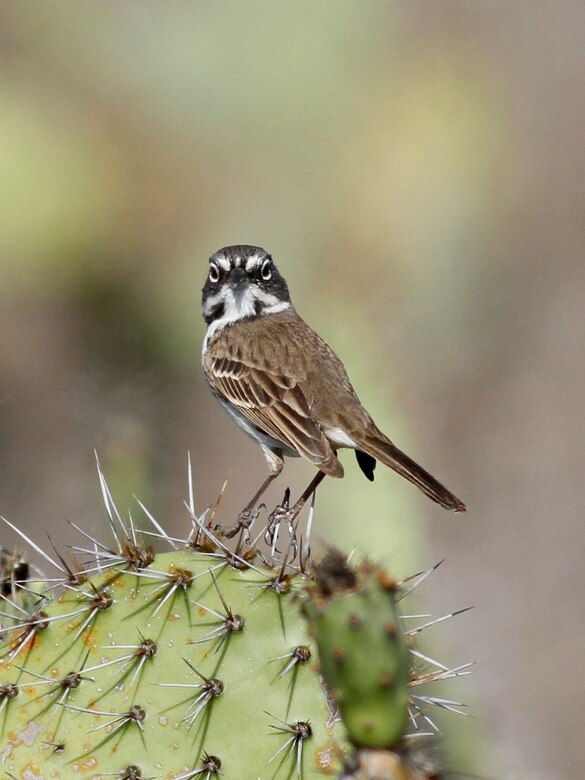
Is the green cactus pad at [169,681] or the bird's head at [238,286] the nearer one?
the green cactus pad at [169,681]

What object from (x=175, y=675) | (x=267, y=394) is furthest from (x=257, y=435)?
(x=175, y=675)

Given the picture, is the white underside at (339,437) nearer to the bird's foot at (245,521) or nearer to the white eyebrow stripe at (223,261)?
the bird's foot at (245,521)

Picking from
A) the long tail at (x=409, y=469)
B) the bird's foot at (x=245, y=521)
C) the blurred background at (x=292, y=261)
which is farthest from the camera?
the blurred background at (x=292, y=261)

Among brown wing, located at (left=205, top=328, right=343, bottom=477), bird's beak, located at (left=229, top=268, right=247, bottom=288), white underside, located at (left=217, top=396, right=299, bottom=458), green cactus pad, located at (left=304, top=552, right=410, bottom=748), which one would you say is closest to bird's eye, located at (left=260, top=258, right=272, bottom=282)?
bird's beak, located at (left=229, top=268, right=247, bottom=288)

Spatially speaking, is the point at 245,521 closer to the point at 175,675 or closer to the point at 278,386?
the point at 175,675

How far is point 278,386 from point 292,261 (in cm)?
530

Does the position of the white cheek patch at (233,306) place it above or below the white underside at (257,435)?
above

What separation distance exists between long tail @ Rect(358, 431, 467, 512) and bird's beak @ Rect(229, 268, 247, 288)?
96 cm

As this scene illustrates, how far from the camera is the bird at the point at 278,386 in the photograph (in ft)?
13.5

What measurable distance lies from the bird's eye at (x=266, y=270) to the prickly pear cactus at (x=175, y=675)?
6.71 feet

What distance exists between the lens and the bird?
412cm

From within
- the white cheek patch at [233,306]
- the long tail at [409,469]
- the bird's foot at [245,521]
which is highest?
the white cheek patch at [233,306]

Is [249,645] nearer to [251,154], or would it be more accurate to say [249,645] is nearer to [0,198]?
[0,198]

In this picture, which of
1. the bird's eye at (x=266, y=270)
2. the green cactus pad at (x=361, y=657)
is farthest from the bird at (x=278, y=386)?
the green cactus pad at (x=361, y=657)
